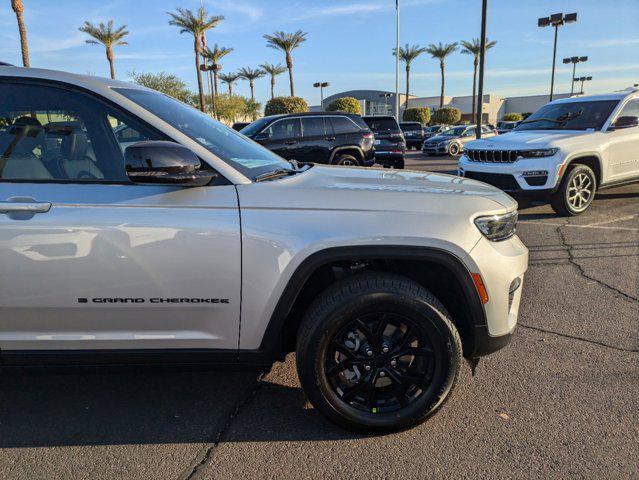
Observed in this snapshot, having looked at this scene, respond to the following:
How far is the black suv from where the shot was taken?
10469 mm

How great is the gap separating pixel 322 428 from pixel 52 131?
6.90 feet

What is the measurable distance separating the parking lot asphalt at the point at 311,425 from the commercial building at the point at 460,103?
72.9m

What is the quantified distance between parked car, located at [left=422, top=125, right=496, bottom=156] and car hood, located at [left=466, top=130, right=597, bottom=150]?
13.4 meters

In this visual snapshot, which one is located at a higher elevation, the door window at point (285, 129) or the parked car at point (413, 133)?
the door window at point (285, 129)

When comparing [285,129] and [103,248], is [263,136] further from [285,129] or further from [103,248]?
[103,248]

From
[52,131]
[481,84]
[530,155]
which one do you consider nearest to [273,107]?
[481,84]

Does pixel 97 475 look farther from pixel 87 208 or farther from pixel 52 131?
pixel 52 131

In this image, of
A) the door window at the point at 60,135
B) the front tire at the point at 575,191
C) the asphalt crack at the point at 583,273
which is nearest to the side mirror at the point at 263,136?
the front tire at the point at 575,191

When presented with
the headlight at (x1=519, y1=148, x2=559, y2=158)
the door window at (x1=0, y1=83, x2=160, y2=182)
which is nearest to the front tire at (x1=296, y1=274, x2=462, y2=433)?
the door window at (x1=0, y1=83, x2=160, y2=182)

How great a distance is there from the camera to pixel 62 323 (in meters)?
2.26

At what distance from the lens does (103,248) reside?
7.05 feet

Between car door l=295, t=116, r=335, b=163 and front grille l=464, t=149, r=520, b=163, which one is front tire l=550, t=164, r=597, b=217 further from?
car door l=295, t=116, r=335, b=163

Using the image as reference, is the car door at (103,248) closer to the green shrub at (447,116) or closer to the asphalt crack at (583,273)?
the asphalt crack at (583,273)

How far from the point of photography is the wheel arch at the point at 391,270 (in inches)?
88.6
